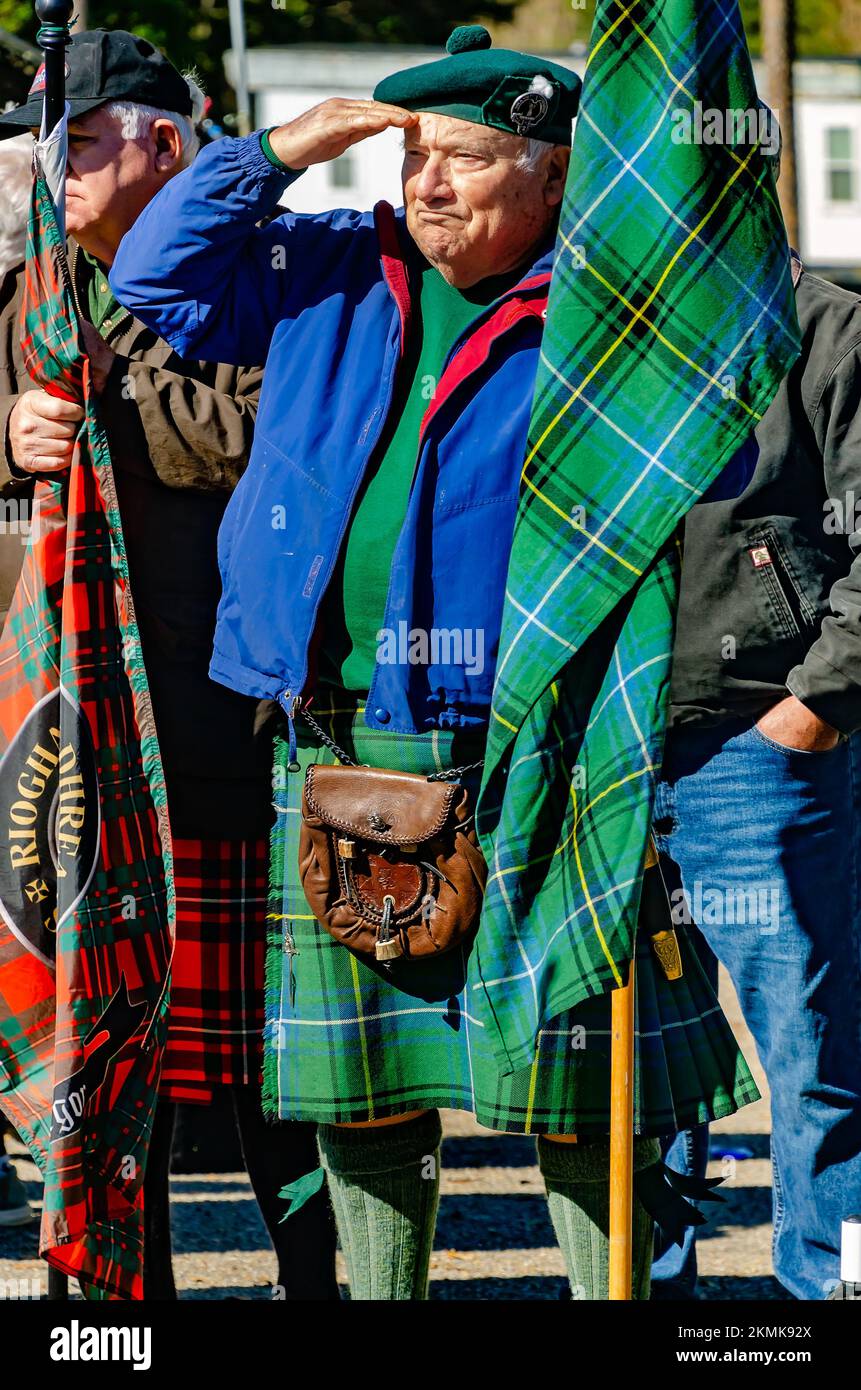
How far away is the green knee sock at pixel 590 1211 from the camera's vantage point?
8.60 ft

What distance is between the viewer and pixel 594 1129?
259cm

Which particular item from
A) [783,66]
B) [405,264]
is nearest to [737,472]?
[405,264]

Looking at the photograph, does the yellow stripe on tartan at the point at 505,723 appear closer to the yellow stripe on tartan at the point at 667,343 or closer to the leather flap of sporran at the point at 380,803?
the leather flap of sporran at the point at 380,803

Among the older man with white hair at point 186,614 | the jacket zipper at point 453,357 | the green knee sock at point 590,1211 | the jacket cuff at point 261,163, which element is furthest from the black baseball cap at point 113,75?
the green knee sock at point 590,1211

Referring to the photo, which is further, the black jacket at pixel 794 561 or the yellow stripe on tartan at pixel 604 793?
the black jacket at pixel 794 561

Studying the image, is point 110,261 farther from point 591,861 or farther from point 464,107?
point 591,861

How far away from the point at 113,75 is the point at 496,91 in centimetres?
80

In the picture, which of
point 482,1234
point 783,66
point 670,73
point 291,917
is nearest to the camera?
point 670,73

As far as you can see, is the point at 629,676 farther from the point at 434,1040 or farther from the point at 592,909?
the point at 434,1040

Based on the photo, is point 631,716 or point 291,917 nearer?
point 631,716

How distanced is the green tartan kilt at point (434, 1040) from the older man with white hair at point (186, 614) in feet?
0.75

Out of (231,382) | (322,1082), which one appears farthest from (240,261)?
(322,1082)

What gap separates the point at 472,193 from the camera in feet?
8.06

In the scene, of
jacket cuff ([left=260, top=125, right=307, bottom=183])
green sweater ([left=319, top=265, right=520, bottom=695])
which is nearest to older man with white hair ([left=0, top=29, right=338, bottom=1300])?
green sweater ([left=319, top=265, right=520, bottom=695])
